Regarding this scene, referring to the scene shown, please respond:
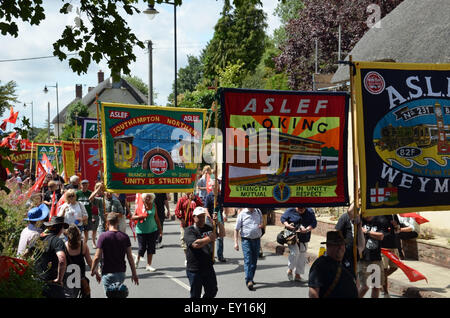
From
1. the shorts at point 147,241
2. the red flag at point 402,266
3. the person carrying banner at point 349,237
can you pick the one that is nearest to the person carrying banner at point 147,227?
the shorts at point 147,241

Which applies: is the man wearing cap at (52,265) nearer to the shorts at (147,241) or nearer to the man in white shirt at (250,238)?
the man in white shirt at (250,238)

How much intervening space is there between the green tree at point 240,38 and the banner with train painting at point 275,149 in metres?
59.3

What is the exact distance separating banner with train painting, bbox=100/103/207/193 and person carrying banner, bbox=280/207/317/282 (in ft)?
7.39

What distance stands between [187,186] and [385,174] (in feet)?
20.6

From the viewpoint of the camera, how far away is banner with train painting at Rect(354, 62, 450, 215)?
23.4 ft

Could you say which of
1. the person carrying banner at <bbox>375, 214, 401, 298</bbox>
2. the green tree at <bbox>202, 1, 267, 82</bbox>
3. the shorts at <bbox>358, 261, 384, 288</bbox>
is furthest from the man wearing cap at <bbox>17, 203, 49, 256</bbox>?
the green tree at <bbox>202, 1, 267, 82</bbox>

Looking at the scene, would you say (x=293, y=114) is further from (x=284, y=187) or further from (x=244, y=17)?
(x=244, y=17)

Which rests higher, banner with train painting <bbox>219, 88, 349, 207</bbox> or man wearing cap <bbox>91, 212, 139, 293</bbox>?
banner with train painting <bbox>219, 88, 349, 207</bbox>

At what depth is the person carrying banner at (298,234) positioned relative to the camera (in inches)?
466

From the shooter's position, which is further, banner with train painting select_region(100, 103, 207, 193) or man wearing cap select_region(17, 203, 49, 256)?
banner with train painting select_region(100, 103, 207, 193)

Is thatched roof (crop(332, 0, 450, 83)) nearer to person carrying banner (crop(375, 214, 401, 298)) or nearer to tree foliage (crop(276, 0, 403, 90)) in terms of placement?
tree foliage (crop(276, 0, 403, 90))
